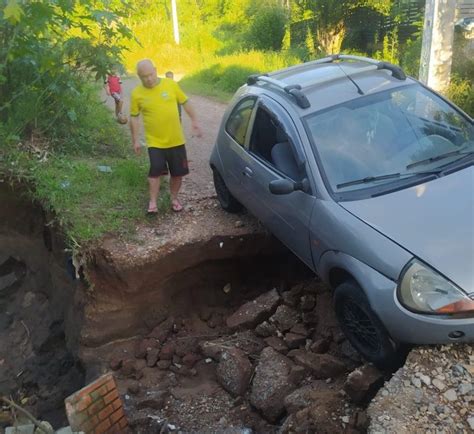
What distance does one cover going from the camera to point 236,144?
583 cm

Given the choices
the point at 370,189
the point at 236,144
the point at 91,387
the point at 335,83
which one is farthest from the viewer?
the point at 236,144

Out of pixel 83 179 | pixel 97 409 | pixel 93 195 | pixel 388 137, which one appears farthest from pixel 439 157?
pixel 83 179

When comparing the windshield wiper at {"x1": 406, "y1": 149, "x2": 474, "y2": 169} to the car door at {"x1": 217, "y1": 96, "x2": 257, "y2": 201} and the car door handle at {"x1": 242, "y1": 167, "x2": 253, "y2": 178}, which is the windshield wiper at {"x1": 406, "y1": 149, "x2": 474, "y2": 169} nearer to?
the car door handle at {"x1": 242, "y1": 167, "x2": 253, "y2": 178}

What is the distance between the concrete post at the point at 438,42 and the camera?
26.9 feet

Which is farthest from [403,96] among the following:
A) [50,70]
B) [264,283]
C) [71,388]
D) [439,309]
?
[50,70]

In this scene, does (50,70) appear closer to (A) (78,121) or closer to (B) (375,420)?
(A) (78,121)

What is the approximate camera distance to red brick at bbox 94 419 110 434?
4.43 metres

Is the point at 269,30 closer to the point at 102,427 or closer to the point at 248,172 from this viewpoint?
the point at 248,172

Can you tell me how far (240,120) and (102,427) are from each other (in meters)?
3.15

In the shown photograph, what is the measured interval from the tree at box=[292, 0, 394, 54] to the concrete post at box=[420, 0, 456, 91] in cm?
674

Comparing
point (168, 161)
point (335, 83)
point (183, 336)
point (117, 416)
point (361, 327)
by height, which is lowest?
point (183, 336)

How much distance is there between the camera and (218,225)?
20.6ft

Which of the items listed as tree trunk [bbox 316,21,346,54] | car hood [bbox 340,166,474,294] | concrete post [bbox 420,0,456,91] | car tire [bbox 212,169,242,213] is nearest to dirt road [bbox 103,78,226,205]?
car tire [bbox 212,169,242,213]

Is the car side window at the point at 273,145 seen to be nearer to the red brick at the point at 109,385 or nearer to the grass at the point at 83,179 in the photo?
the grass at the point at 83,179
